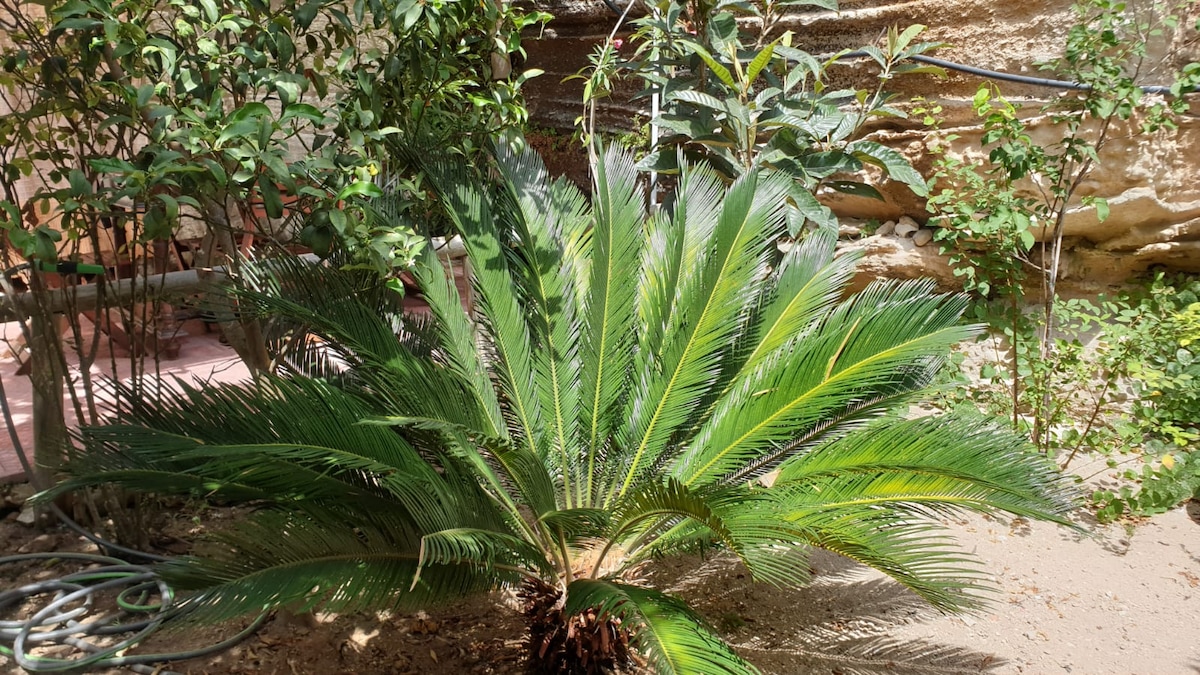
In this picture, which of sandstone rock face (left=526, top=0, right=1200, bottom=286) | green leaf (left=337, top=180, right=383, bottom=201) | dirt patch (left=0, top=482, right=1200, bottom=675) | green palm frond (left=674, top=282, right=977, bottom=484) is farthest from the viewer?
sandstone rock face (left=526, top=0, right=1200, bottom=286)

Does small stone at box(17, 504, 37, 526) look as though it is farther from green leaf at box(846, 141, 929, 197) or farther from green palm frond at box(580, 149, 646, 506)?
green leaf at box(846, 141, 929, 197)

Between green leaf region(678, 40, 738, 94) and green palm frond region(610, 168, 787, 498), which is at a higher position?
green leaf region(678, 40, 738, 94)

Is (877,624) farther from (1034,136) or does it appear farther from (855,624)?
(1034,136)

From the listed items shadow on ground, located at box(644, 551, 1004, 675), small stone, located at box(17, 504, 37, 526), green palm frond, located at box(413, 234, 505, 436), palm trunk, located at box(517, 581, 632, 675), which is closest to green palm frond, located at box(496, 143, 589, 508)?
green palm frond, located at box(413, 234, 505, 436)

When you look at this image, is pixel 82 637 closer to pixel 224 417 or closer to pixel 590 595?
pixel 224 417

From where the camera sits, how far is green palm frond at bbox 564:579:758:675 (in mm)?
1816

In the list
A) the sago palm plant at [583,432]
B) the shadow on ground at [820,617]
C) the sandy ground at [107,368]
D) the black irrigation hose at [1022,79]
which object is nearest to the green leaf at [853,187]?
the black irrigation hose at [1022,79]

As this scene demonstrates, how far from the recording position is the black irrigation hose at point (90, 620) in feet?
7.82

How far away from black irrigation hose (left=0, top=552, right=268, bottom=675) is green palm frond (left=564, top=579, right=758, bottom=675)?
0.89m

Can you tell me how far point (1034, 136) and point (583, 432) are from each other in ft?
10.0

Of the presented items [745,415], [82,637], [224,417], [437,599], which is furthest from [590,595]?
[82,637]

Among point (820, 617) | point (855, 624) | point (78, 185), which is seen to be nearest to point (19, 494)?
point (78, 185)

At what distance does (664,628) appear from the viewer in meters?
1.91

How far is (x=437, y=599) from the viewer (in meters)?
2.14
